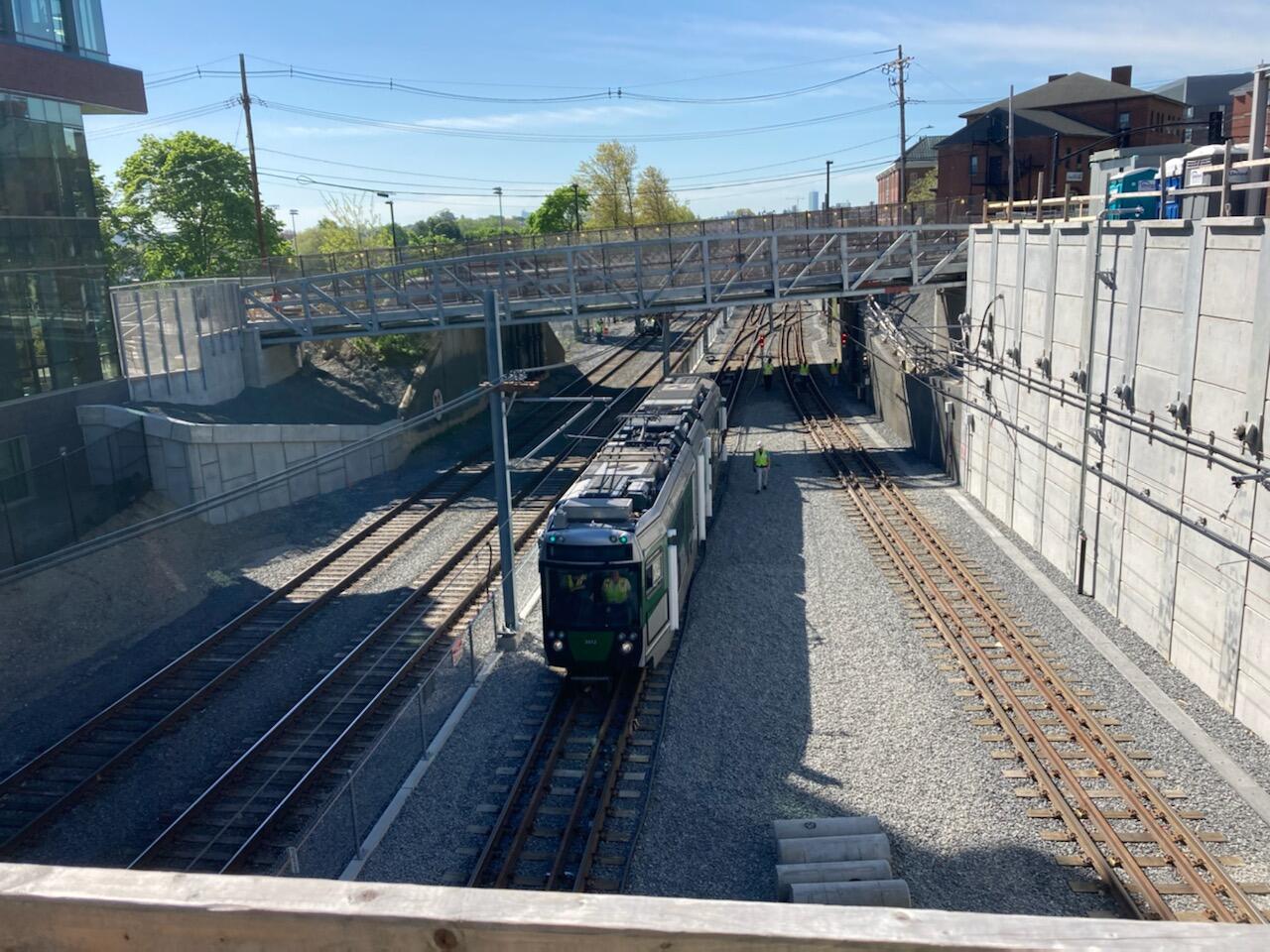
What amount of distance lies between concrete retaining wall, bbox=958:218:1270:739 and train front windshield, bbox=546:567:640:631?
8141 mm

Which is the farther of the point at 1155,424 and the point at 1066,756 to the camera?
the point at 1155,424

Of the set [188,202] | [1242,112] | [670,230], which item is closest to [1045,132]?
[1242,112]

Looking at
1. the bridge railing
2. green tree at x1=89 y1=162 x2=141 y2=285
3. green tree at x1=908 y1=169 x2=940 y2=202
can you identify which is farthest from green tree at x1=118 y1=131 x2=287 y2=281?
green tree at x1=908 y1=169 x2=940 y2=202

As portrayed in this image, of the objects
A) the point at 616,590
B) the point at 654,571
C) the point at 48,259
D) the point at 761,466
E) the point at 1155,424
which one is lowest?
the point at 761,466

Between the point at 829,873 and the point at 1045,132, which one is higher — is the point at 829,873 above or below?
below

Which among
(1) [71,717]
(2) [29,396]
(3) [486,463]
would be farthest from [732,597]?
(2) [29,396]

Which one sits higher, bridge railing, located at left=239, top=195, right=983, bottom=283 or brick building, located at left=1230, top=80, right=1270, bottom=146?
brick building, located at left=1230, top=80, right=1270, bottom=146

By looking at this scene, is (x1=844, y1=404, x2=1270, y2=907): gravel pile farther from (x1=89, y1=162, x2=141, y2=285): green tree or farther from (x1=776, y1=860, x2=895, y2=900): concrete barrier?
(x1=89, y1=162, x2=141, y2=285): green tree

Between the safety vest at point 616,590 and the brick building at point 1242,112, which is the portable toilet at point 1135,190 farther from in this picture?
the safety vest at point 616,590

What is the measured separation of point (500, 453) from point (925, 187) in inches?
2782

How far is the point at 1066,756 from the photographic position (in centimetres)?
1214

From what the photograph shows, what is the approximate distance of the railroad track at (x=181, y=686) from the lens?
12156 millimetres

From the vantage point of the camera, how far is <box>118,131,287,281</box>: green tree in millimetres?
45719

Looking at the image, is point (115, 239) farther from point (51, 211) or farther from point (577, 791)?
point (577, 791)
